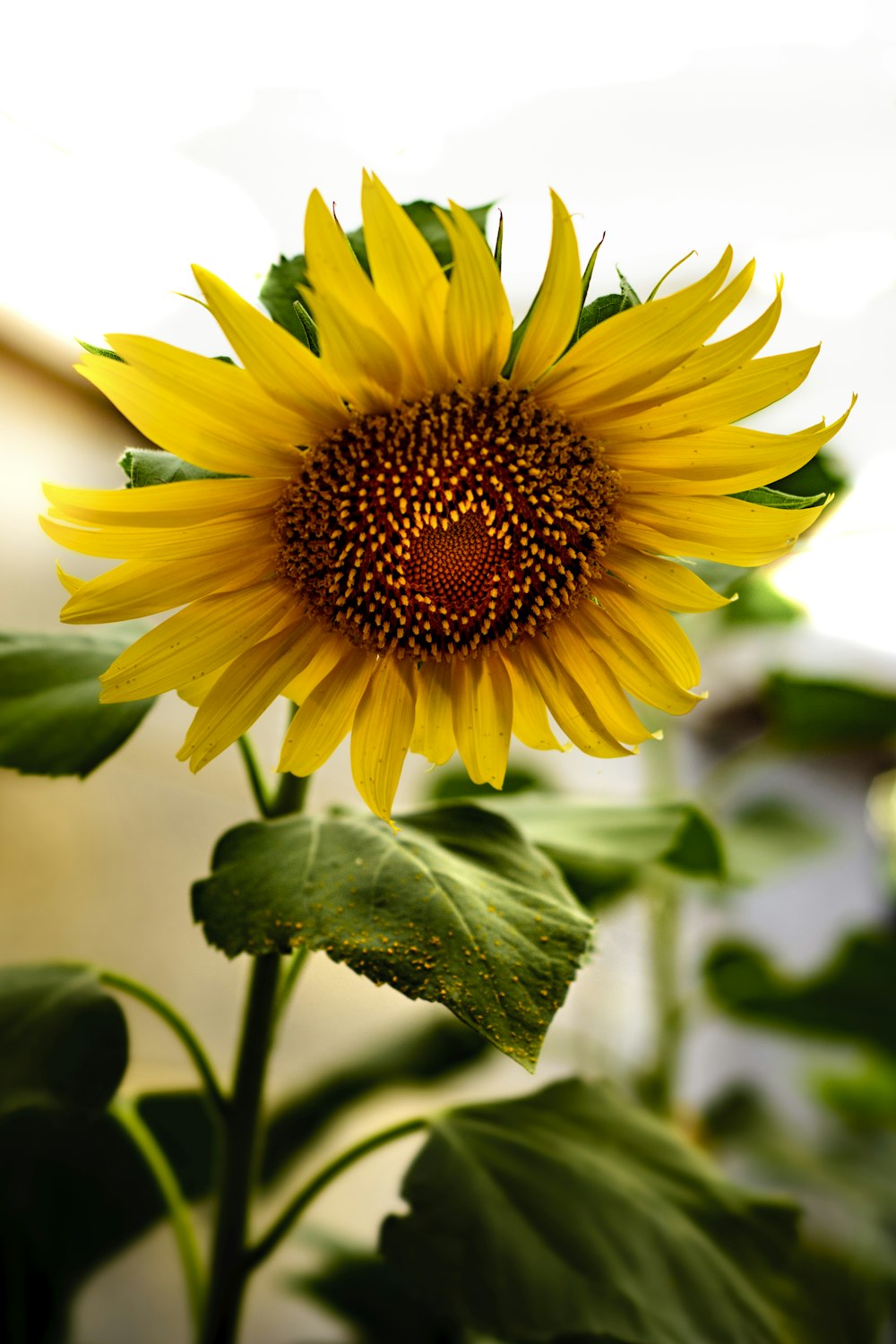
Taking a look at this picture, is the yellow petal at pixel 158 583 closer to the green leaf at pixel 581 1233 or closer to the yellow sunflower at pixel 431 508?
the yellow sunflower at pixel 431 508

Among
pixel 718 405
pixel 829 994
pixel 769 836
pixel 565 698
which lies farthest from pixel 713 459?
pixel 769 836

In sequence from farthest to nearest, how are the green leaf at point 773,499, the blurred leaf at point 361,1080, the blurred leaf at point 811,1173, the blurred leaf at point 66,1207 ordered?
the blurred leaf at point 811,1173 → the blurred leaf at point 361,1080 → the blurred leaf at point 66,1207 → the green leaf at point 773,499

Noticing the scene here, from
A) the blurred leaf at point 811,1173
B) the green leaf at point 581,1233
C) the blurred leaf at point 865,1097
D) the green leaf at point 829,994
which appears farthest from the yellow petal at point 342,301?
the blurred leaf at point 865,1097

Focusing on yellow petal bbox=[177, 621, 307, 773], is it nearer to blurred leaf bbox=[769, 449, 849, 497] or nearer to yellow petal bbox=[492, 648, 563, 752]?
yellow petal bbox=[492, 648, 563, 752]

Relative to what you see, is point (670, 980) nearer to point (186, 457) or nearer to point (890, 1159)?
point (890, 1159)

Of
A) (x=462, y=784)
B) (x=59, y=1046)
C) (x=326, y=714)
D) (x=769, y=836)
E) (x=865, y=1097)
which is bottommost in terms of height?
(x=865, y=1097)

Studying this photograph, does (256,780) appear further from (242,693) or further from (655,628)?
(655,628)

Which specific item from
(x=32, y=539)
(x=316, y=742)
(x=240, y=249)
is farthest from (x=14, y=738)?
(x=32, y=539)

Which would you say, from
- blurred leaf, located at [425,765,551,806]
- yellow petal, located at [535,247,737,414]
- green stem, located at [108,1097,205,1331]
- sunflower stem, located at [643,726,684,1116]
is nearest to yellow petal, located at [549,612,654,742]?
yellow petal, located at [535,247,737,414]
